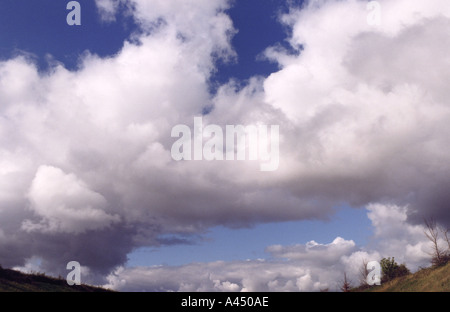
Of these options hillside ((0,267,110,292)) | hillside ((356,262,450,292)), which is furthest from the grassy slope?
hillside ((0,267,110,292))

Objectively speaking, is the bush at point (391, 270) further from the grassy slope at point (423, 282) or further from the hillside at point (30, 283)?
the hillside at point (30, 283)

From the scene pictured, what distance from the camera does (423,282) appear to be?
301ft

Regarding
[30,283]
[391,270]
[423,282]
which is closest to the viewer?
[30,283]

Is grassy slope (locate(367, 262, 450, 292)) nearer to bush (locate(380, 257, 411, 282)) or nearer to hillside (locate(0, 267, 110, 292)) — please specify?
bush (locate(380, 257, 411, 282))

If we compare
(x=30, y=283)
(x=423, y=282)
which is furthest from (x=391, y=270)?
(x=30, y=283)

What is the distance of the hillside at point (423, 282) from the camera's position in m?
84.9

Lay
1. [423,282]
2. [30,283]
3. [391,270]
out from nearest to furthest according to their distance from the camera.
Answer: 1. [30,283]
2. [423,282]
3. [391,270]

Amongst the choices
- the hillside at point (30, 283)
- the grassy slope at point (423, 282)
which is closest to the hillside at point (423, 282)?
the grassy slope at point (423, 282)

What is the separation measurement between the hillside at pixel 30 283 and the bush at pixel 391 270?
8373cm

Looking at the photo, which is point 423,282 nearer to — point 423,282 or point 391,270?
point 423,282

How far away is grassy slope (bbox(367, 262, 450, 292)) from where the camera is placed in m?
84.9
